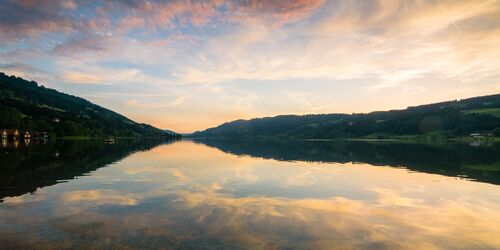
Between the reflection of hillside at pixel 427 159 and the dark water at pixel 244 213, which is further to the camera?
the reflection of hillside at pixel 427 159

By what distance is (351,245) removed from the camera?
18.6 meters

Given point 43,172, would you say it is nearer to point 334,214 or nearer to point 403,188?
point 334,214

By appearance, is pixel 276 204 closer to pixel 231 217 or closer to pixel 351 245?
pixel 231 217

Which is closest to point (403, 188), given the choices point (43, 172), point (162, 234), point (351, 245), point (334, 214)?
point (334, 214)

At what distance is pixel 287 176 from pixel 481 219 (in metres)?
26.0

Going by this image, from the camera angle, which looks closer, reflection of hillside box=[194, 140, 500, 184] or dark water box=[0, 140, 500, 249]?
dark water box=[0, 140, 500, 249]

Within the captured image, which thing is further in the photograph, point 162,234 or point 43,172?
point 43,172

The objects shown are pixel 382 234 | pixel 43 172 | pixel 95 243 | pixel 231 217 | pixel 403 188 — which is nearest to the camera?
pixel 95 243

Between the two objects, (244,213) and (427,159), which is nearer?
(244,213)

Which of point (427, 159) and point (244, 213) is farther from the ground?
point (244, 213)

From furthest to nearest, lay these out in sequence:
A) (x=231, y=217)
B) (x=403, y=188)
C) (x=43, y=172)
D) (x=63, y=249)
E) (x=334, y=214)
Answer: (x=43, y=172)
(x=403, y=188)
(x=334, y=214)
(x=231, y=217)
(x=63, y=249)

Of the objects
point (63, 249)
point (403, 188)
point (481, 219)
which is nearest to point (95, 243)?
point (63, 249)

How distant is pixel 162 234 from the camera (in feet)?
64.2

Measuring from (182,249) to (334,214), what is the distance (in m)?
13.4
